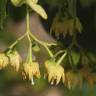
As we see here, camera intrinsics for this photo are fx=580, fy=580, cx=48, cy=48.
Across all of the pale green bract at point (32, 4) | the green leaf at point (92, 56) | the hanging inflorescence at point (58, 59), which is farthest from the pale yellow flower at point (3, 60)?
the green leaf at point (92, 56)

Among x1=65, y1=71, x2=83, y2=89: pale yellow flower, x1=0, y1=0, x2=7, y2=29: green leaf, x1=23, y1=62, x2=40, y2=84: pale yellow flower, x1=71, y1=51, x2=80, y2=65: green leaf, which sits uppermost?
x1=0, y1=0, x2=7, y2=29: green leaf

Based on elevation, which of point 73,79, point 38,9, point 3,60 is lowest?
point 73,79

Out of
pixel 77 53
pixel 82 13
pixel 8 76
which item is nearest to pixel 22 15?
pixel 82 13

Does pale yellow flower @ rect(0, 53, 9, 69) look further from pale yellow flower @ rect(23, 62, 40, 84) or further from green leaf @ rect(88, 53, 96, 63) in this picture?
green leaf @ rect(88, 53, 96, 63)

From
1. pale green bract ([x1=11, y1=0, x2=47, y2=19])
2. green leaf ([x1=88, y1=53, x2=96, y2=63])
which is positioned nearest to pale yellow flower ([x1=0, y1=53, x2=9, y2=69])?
pale green bract ([x1=11, y1=0, x2=47, y2=19])

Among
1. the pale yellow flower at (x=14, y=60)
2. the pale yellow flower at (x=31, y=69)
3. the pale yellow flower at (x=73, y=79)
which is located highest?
the pale yellow flower at (x=14, y=60)

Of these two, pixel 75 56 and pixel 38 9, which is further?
pixel 75 56

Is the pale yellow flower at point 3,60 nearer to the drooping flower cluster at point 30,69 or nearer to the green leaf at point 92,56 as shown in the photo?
the drooping flower cluster at point 30,69

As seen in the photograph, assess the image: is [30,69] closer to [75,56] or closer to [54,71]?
[54,71]

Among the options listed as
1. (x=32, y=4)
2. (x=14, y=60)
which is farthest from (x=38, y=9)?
(x=14, y=60)

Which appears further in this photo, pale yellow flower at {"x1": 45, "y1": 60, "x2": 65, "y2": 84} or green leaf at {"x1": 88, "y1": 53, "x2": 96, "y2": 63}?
green leaf at {"x1": 88, "y1": 53, "x2": 96, "y2": 63}

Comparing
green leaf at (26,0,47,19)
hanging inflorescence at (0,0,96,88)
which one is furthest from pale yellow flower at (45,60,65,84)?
green leaf at (26,0,47,19)

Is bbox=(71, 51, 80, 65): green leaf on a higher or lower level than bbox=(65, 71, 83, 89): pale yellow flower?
higher

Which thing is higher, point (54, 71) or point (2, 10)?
point (2, 10)
